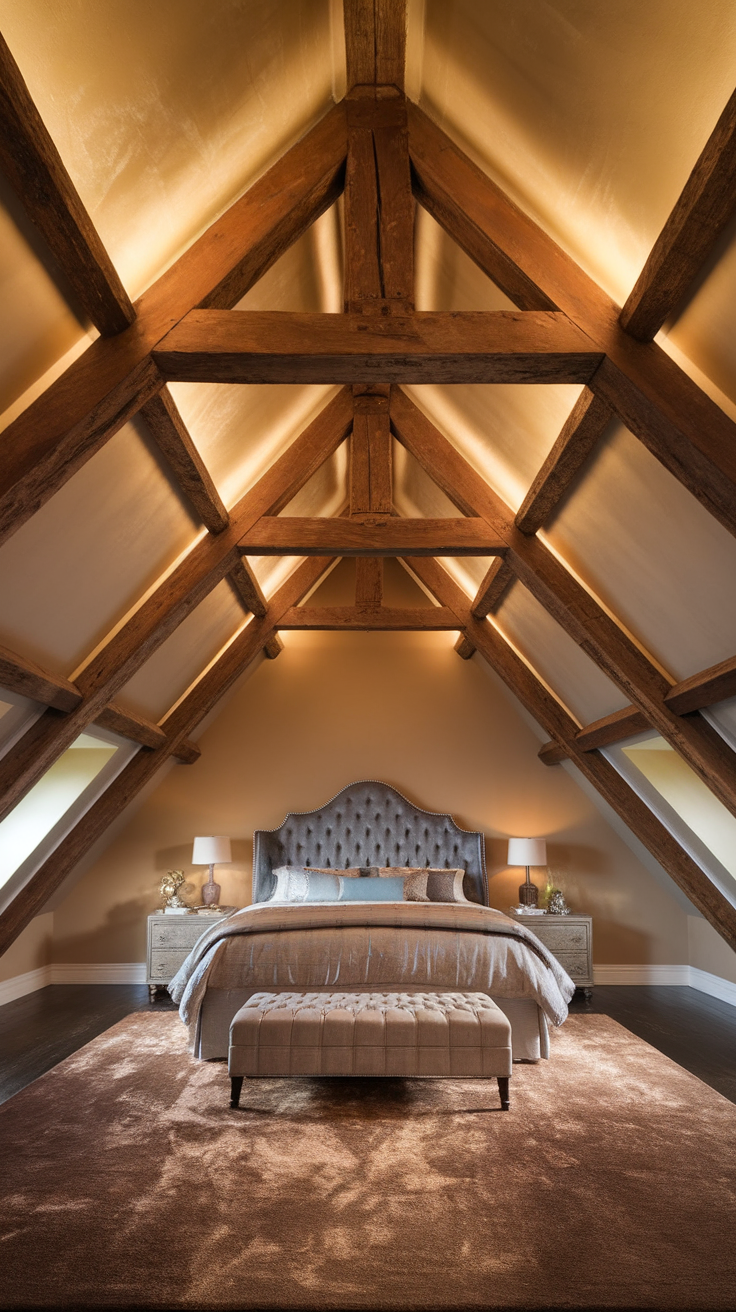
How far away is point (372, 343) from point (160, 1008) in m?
4.48

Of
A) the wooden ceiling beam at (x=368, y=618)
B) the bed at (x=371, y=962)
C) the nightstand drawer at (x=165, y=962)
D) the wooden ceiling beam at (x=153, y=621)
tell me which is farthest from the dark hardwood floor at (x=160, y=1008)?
the wooden ceiling beam at (x=368, y=618)

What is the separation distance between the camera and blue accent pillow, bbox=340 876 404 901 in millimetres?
6113

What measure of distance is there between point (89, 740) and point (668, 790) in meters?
3.64

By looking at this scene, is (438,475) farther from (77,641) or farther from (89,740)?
(89,740)

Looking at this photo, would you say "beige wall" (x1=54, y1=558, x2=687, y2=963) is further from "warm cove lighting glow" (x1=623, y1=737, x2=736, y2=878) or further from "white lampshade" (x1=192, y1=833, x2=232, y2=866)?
"warm cove lighting glow" (x1=623, y1=737, x2=736, y2=878)

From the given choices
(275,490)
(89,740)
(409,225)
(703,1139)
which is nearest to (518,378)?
(409,225)

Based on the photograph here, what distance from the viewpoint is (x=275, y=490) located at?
452 centimetres

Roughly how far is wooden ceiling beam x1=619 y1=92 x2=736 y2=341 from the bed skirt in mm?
3232

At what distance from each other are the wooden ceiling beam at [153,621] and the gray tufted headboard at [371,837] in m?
2.93

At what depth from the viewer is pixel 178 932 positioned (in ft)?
19.6

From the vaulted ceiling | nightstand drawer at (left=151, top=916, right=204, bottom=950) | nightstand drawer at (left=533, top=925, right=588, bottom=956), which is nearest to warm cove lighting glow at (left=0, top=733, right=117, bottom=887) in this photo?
the vaulted ceiling

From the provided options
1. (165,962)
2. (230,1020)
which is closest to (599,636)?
(230,1020)

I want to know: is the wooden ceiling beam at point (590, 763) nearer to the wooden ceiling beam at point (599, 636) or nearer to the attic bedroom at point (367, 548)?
the attic bedroom at point (367, 548)

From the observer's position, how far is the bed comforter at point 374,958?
4.32 metres
